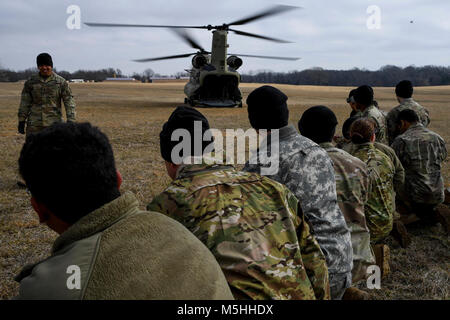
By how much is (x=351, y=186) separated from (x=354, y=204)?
0.14m

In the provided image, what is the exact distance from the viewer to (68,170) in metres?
1.33

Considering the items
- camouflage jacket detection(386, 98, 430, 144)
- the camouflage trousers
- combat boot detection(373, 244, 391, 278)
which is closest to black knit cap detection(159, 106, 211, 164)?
the camouflage trousers

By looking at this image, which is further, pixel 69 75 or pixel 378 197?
pixel 69 75

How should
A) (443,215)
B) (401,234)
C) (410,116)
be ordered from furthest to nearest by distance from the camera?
1. (410,116)
2. (443,215)
3. (401,234)

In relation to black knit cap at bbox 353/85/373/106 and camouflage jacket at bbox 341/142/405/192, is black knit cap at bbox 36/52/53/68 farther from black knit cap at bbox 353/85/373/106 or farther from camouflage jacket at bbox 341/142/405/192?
camouflage jacket at bbox 341/142/405/192

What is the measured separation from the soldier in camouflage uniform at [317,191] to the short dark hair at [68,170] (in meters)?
1.33

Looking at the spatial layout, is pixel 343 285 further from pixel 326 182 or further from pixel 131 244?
pixel 131 244

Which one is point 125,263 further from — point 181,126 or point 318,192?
point 318,192

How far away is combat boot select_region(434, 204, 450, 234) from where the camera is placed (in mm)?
4914

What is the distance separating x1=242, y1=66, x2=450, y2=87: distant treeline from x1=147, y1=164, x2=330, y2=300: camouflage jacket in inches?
3576

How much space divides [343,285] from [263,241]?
1.10m

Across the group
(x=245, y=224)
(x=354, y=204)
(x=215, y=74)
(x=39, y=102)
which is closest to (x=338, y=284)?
(x=354, y=204)

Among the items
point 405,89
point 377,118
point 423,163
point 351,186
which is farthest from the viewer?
point 405,89

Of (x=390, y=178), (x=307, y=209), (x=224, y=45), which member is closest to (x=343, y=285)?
(x=307, y=209)
